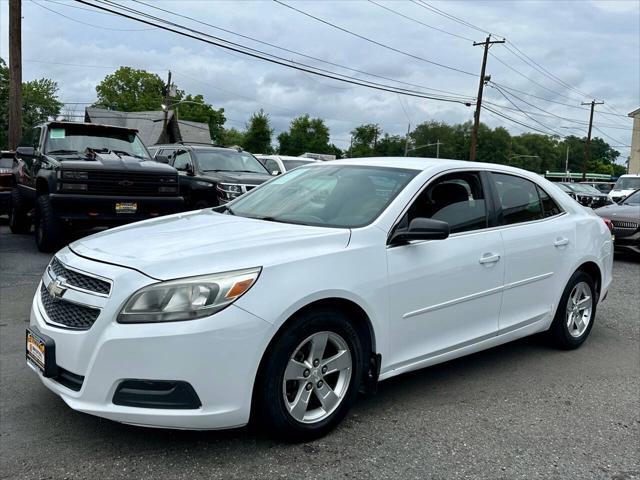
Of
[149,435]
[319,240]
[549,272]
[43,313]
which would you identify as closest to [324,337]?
[319,240]

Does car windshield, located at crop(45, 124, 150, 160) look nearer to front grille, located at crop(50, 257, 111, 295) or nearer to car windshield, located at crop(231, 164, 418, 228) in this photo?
car windshield, located at crop(231, 164, 418, 228)

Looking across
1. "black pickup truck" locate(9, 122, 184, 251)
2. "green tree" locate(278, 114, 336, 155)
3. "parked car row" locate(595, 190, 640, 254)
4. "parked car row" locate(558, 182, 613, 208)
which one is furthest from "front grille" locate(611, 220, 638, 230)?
"green tree" locate(278, 114, 336, 155)

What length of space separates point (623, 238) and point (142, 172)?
831 cm

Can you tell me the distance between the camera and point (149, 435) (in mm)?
3355

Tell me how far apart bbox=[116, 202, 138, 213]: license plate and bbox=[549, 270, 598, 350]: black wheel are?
20.2ft

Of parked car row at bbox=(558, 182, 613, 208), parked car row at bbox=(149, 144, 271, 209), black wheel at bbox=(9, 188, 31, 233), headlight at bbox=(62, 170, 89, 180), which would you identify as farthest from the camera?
parked car row at bbox=(558, 182, 613, 208)

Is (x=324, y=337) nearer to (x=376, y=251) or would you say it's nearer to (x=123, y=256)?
(x=376, y=251)

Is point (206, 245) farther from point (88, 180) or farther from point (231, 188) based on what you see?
point (231, 188)

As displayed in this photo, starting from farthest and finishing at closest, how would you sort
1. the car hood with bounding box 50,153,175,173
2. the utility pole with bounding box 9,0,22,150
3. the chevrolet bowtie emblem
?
the utility pole with bounding box 9,0,22,150
the car hood with bounding box 50,153,175,173
the chevrolet bowtie emblem

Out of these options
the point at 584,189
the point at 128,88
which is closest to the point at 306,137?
the point at 128,88

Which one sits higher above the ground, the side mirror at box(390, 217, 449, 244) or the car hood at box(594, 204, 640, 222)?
the side mirror at box(390, 217, 449, 244)

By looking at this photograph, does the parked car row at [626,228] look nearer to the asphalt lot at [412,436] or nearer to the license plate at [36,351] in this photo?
the asphalt lot at [412,436]

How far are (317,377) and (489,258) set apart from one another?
5.23 ft

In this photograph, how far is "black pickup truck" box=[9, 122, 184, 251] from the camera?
8602 millimetres
